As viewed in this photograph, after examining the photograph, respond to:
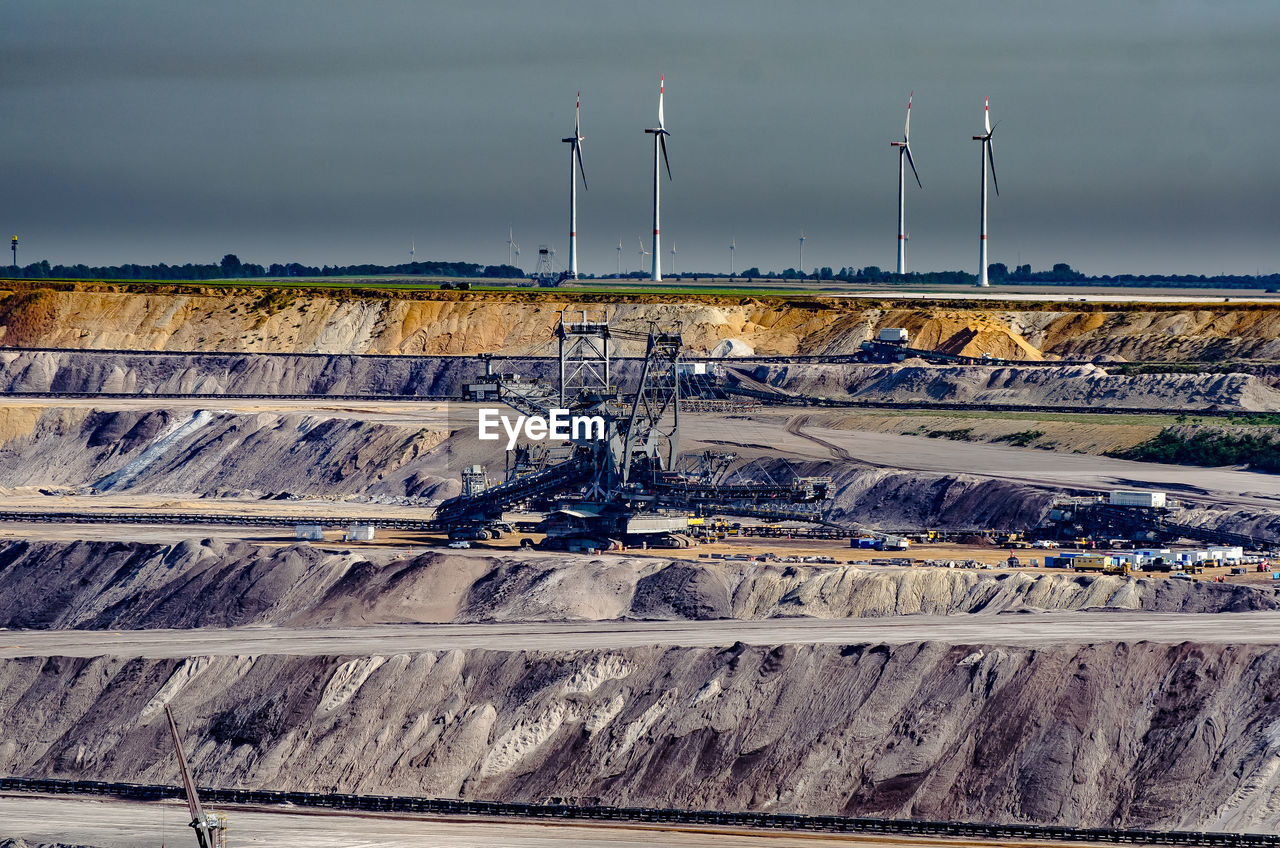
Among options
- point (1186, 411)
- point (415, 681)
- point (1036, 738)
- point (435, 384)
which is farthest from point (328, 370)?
point (1036, 738)

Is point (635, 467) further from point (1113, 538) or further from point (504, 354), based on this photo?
point (504, 354)

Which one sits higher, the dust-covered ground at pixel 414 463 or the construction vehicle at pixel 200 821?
the dust-covered ground at pixel 414 463

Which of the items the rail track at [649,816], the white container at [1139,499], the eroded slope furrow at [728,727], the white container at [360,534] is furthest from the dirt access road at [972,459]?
the rail track at [649,816]

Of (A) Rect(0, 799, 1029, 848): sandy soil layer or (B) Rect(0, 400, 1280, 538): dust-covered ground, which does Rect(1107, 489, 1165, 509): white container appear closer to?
(B) Rect(0, 400, 1280, 538): dust-covered ground

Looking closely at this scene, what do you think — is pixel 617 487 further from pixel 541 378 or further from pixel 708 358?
pixel 708 358

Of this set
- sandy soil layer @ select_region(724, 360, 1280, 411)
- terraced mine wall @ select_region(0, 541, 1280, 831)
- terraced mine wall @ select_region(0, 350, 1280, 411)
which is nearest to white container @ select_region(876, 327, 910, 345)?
sandy soil layer @ select_region(724, 360, 1280, 411)

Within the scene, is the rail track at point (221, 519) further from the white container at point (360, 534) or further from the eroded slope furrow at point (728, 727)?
the eroded slope furrow at point (728, 727)
